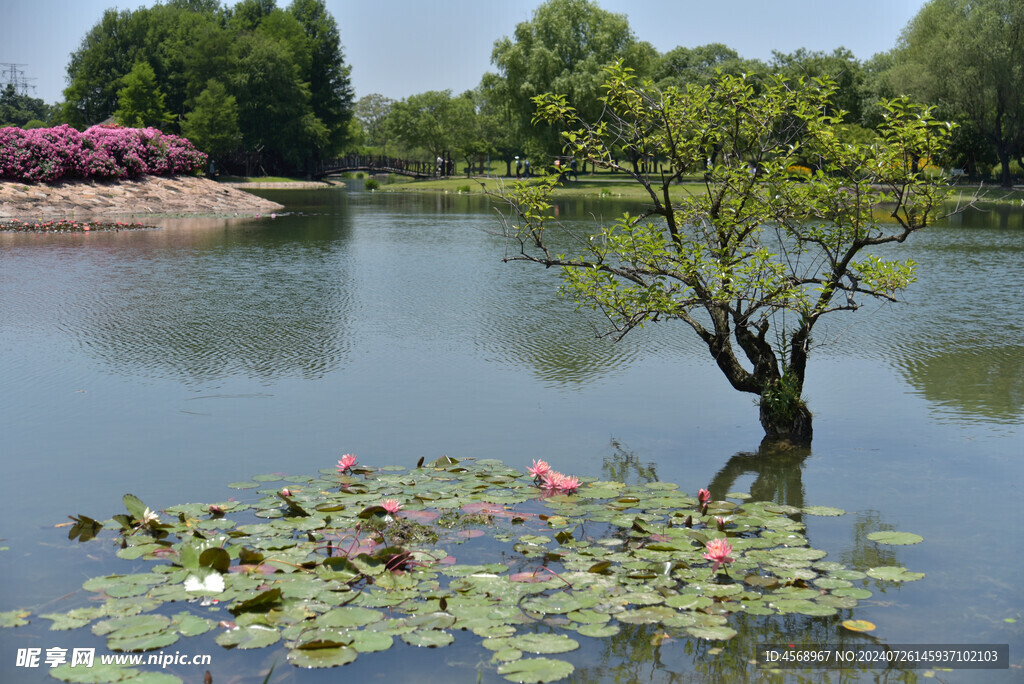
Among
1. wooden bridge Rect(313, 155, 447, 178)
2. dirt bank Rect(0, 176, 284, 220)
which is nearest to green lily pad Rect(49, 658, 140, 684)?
dirt bank Rect(0, 176, 284, 220)

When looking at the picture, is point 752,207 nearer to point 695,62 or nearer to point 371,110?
point 695,62

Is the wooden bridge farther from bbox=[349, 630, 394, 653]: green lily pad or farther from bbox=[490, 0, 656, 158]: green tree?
bbox=[349, 630, 394, 653]: green lily pad

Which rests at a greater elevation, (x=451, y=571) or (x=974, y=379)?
(x=974, y=379)

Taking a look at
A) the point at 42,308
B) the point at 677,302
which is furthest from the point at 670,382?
the point at 42,308

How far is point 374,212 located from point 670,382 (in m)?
32.1

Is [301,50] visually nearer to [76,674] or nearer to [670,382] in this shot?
[670,382]

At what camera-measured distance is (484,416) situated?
30.5 feet

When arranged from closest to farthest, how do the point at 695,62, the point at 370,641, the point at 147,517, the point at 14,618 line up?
1. the point at 370,641
2. the point at 14,618
3. the point at 147,517
4. the point at 695,62

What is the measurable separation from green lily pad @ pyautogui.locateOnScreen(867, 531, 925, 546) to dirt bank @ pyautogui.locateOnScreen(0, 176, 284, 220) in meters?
32.5

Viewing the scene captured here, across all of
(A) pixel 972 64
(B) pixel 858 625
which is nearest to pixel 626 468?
(B) pixel 858 625

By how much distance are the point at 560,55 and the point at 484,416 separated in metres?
59.5

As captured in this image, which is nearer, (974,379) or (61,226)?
(974,379)

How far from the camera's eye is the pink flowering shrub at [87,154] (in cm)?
3441

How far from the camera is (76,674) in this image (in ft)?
13.9
